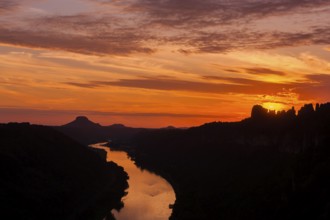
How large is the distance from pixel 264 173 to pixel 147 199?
124 ft

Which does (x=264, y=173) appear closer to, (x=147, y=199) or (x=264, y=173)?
(x=264, y=173)

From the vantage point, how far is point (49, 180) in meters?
128

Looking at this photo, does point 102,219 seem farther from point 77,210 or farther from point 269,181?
point 269,181

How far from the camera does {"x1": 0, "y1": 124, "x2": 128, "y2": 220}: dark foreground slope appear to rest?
332 ft

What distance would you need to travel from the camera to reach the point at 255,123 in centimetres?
17850

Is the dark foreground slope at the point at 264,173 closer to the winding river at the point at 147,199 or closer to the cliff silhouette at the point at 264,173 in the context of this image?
the cliff silhouette at the point at 264,173

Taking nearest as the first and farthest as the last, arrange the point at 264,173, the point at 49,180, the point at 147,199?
the point at 264,173 → the point at 49,180 → the point at 147,199

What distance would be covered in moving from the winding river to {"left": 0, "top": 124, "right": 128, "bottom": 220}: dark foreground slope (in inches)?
138

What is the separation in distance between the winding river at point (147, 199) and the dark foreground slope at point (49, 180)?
3.50 meters

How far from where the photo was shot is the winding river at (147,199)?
118625 mm

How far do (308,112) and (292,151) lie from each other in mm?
12190

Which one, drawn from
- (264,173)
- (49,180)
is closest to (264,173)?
(264,173)

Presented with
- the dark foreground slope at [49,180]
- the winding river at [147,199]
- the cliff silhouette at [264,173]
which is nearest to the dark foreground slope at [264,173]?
the cliff silhouette at [264,173]

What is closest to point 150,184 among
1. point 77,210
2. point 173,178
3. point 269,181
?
point 173,178
